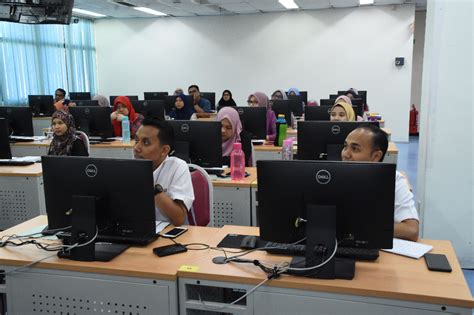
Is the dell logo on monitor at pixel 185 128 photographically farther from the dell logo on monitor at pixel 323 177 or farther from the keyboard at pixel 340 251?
the dell logo on monitor at pixel 323 177

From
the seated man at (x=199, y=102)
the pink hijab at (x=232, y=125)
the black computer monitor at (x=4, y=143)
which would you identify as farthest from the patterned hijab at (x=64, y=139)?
the seated man at (x=199, y=102)

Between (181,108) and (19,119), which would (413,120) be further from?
(19,119)

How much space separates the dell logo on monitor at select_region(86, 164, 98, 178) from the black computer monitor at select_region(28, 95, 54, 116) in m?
7.77

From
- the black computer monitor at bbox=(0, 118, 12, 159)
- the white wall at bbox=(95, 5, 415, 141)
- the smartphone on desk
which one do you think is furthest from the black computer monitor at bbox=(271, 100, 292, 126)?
the white wall at bbox=(95, 5, 415, 141)

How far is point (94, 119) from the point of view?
5.45 m

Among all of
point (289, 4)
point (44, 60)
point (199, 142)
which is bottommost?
point (199, 142)

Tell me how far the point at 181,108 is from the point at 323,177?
6.73m

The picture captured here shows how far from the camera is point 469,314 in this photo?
5.01ft

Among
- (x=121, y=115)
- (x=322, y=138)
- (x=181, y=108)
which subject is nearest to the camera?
(x=322, y=138)

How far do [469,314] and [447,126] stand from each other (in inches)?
88.1

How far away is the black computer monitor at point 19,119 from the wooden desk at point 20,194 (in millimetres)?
1118

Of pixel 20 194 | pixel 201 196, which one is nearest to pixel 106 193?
pixel 201 196

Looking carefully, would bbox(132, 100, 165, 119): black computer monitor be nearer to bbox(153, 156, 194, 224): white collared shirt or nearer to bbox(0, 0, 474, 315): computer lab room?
bbox(0, 0, 474, 315): computer lab room

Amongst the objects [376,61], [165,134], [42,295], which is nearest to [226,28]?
[376,61]
